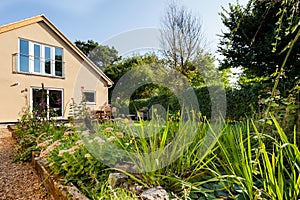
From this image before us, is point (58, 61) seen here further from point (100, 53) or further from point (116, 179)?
point (116, 179)

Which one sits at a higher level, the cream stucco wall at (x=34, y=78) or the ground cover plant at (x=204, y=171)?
the cream stucco wall at (x=34, y=78)

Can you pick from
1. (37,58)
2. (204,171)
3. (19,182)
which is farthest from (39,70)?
(204,171)

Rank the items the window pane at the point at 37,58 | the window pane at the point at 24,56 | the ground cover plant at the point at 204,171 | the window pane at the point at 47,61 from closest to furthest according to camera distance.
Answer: the ground cover plant at the point at 204,171 < the window pane at the point at 24,56 < the window pane at the point at 37,58 < the window pane at the point at 47,61

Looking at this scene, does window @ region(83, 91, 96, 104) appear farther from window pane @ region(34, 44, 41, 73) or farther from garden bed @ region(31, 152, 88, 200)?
garden bed @ region(31, 152, 88, 200)

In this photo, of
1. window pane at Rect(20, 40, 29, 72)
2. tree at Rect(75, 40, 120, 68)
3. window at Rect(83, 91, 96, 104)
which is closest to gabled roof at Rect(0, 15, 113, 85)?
window pane at Rect(20, 40, 29, 72)

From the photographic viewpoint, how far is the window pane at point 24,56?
10.8m

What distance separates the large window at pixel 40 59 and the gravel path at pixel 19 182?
329 inches

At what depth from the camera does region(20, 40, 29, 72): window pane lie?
10766 mm

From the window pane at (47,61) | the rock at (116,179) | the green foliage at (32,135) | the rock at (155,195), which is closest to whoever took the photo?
the rock at (155,195)

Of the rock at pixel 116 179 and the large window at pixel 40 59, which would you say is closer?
the rock at pixel 116 179

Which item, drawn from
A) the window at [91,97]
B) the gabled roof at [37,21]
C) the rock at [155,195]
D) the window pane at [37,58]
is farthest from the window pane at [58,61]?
the rock at [155,195]

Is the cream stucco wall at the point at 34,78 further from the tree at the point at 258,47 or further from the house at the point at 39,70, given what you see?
the tree at the point at 258,47

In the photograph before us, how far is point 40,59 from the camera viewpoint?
1146cm

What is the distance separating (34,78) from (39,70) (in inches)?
21.0
